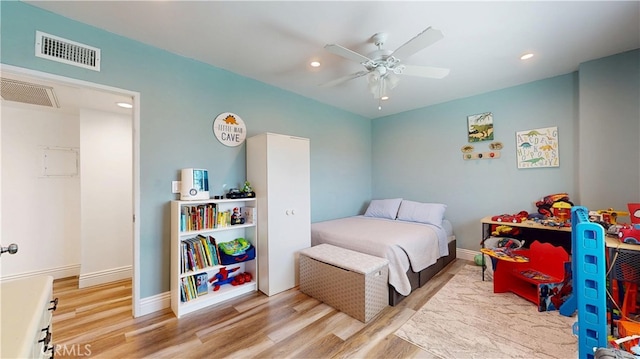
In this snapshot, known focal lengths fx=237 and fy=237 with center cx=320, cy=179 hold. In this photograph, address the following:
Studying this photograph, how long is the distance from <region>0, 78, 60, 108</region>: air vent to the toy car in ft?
16.9

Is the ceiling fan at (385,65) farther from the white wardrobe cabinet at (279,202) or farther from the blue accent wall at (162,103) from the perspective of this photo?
the blue accent wall at (162,103)

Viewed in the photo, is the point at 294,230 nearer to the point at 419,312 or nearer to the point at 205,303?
the point at 205,303

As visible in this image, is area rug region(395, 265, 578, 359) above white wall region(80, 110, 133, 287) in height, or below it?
below

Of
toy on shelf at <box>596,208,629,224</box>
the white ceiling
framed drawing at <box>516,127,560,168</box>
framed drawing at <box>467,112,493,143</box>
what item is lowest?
toy on shelf at <box>596,208,629,224</box>

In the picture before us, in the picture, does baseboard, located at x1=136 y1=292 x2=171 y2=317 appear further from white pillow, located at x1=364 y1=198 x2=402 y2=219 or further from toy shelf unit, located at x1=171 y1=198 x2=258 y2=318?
white pillow, located at x1=364 y1=198 x2=402 y2=219

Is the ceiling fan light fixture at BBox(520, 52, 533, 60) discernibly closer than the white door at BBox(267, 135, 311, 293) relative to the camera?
Yes

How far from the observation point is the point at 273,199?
2596 mm

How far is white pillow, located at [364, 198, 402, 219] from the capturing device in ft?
12.7

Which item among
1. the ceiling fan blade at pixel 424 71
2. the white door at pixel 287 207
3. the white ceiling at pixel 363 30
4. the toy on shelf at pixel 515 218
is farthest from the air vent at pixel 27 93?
the toy on shelf at pixel 515 218

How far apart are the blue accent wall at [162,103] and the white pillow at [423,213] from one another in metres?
2.11

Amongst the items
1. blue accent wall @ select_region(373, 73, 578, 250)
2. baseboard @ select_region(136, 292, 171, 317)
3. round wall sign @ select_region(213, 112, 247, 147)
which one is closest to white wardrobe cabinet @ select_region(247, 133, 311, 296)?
round wall sign @ select_region(213, 112, 247, 147)

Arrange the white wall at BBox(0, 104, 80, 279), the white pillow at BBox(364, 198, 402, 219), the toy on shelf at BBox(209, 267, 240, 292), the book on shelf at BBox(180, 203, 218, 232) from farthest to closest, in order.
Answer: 1. the white pillow at BBox(364, 198, 402, 219)
2. the white wall at BBox(0, 104, 80, 279)
3. the toy on shelf at BBox(209, 267, 240, 292)
4. the book on shelf at BBox(180, 203, 218, 232)

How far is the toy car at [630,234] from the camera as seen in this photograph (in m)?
1.80

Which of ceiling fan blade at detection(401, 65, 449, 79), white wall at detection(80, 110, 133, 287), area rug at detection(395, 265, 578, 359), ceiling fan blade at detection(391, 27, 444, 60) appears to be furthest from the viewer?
white wall at detection(80, 110, 133, 287)
